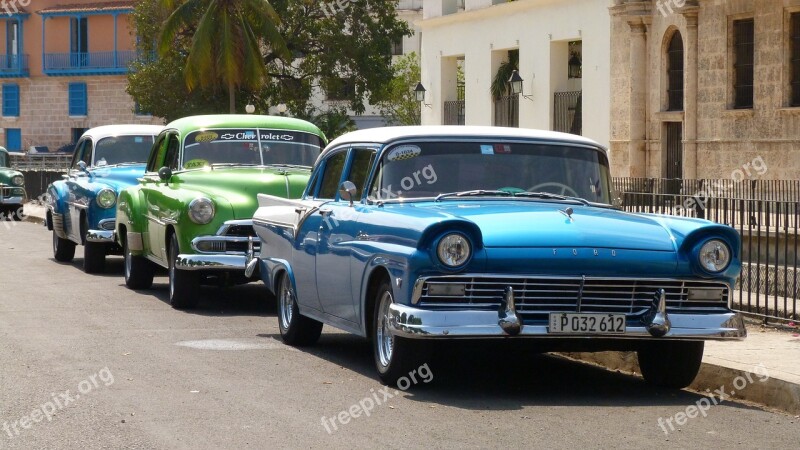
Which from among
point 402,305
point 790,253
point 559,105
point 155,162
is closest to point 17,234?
point 155,162

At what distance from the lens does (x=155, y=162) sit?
16.4m

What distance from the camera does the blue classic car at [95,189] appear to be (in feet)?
59.8

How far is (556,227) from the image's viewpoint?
8672 millimetres

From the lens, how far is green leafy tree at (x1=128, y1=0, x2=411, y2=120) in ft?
153

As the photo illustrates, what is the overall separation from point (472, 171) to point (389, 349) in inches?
58.1

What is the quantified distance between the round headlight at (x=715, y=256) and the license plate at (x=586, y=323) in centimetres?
65

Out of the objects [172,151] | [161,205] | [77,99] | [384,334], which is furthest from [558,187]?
[77,99]

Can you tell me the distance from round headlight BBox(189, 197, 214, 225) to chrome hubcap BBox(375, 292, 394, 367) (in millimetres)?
4783

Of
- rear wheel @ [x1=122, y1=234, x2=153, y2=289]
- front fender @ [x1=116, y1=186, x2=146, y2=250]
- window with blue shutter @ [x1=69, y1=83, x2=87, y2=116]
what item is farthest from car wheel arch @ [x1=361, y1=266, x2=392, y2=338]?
window with blue shutter @ [x1=69, y1=83, x2=87, y2=116]

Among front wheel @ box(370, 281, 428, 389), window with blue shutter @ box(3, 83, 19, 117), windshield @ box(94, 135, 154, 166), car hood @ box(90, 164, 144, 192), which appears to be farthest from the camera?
window with blue shutter @ box(3, 83, 19, 117)

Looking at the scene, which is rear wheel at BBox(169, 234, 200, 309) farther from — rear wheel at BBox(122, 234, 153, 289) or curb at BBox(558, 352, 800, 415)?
curb at BBox(558, 352, 800, 415)

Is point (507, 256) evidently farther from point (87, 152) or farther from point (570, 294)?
point (87, 152)
